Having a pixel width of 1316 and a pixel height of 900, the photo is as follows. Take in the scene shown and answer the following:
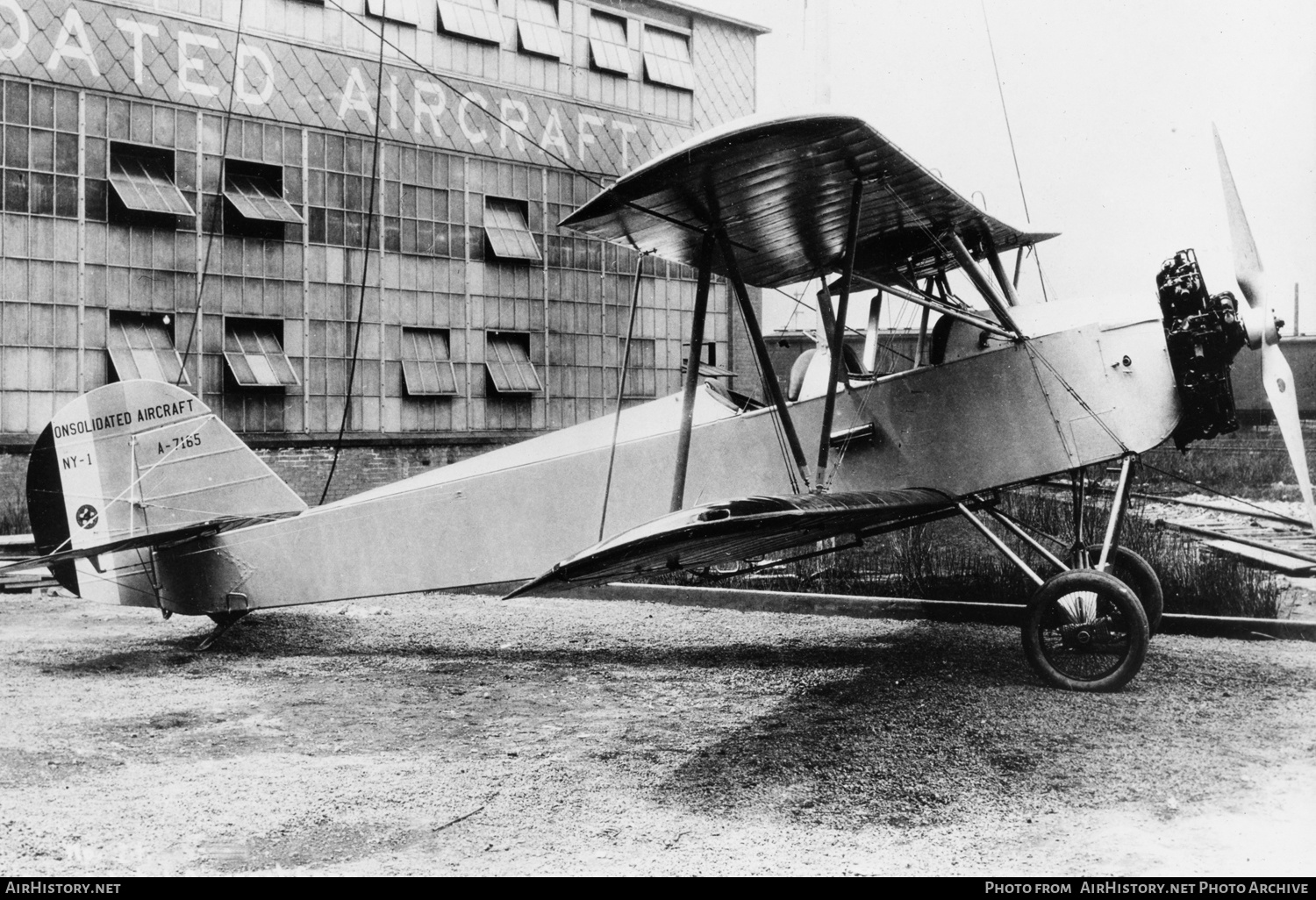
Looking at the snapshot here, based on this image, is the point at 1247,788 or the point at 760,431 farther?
the point at 760,431

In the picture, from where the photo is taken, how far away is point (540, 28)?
1473 centimetres

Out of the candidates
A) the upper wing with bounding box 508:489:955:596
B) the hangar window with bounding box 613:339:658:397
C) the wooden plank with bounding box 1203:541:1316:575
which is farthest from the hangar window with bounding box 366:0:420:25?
the wooden plank with bounding box 1203:541:1316:575

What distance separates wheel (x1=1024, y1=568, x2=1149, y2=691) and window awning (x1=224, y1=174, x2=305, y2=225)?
1231 centimetres

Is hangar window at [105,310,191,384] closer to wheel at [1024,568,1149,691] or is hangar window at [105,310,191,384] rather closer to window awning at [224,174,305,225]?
window awning at [224,174,305,225]

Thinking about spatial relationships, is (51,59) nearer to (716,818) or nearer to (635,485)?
(635,485)

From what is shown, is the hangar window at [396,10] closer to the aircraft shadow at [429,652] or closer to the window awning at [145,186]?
the window awning at [145,186]

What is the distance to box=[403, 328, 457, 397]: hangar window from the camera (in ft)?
49.3

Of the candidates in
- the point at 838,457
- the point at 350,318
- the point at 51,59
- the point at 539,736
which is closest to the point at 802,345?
the point at 350,318

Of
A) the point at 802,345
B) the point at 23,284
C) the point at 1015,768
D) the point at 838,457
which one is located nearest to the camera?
the point at 1015,768

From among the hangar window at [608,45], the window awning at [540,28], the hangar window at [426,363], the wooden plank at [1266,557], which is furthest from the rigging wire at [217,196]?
the wooden plank at [1266,557]

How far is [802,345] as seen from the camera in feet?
86.2

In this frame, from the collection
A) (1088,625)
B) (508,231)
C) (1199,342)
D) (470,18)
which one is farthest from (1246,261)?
(508,231)

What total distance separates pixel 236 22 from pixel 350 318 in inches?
168

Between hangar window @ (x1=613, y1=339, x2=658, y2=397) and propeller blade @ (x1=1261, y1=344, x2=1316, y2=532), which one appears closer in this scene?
propeller blade @ (x1=1261, y1=344, x2=1316, y2=532)
